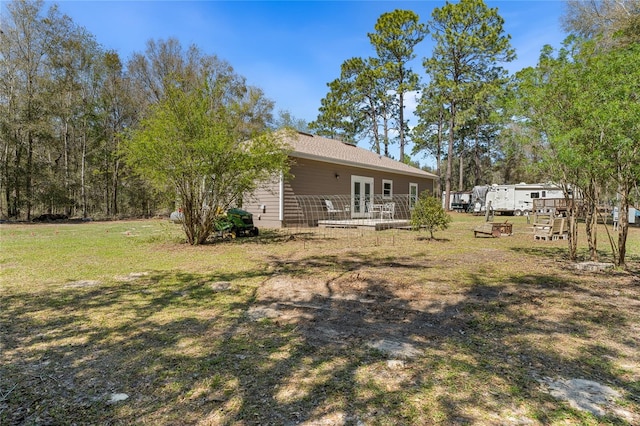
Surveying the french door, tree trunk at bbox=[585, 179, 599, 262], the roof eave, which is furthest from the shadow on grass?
the french door

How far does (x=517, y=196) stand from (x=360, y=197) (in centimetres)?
1656

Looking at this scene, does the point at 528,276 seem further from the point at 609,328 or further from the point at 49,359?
the point at 49,359

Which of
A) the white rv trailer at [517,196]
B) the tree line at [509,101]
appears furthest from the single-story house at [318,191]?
the white rv trailer at [517,196]

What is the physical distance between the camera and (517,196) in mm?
26438

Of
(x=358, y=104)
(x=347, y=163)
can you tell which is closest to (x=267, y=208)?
(x=347, y=163)

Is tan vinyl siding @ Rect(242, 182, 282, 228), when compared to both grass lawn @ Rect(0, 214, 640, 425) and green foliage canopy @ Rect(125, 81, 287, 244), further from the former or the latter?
grass lawn @ Rect(0, 214, 640, 425)

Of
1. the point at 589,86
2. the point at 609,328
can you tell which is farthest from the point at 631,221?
the point at 609,328

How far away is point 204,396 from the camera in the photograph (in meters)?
2.08

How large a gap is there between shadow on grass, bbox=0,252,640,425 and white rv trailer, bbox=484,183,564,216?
2434 cm

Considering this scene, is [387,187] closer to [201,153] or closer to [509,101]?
[509,101]

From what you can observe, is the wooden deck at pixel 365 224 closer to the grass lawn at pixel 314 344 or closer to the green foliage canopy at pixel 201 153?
the green foliage canopy at pixel 201 153

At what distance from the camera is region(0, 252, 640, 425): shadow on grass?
1957 mm

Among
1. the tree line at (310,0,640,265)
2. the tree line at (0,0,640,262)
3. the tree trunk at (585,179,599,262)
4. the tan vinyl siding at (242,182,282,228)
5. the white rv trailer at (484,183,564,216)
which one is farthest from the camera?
the white rv trailer at (484,183,564,216)

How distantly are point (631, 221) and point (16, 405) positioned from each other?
21840 mm
